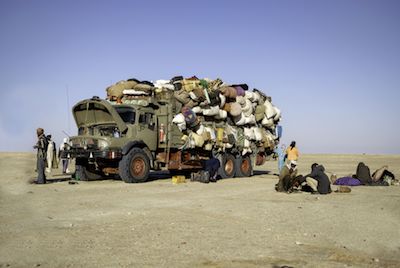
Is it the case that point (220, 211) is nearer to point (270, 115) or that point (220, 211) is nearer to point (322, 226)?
point (322, 226)

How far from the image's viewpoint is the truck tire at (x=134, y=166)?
16.3m

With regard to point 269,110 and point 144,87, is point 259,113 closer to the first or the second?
point 269,110

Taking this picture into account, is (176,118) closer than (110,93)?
Yes

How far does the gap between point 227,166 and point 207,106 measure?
9.85 ft

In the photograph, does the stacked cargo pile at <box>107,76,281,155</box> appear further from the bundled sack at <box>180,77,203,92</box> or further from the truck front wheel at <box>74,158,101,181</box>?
the truck front wheel at <box>74,158,101,181</box>

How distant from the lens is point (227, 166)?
20438mm

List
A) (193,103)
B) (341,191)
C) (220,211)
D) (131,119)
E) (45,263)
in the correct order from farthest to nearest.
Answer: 1. (193,103)
2. (131,119)
3. (341,191)
4. (220,211)
5. (45,263)

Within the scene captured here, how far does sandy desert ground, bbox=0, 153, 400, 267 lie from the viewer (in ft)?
19.7

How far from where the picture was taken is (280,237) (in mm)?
7402

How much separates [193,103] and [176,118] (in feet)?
4.14

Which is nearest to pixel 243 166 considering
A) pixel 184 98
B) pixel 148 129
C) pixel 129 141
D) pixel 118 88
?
pixel 184 98

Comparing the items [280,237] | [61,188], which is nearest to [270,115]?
[61,188]

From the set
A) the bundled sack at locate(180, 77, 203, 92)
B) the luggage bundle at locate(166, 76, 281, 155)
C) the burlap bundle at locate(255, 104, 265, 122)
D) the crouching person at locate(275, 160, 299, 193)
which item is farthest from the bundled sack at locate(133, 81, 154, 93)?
the crouching person at locate(275, 160, 299, 193)

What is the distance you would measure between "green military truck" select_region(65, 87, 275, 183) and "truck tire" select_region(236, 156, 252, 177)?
1674mm
